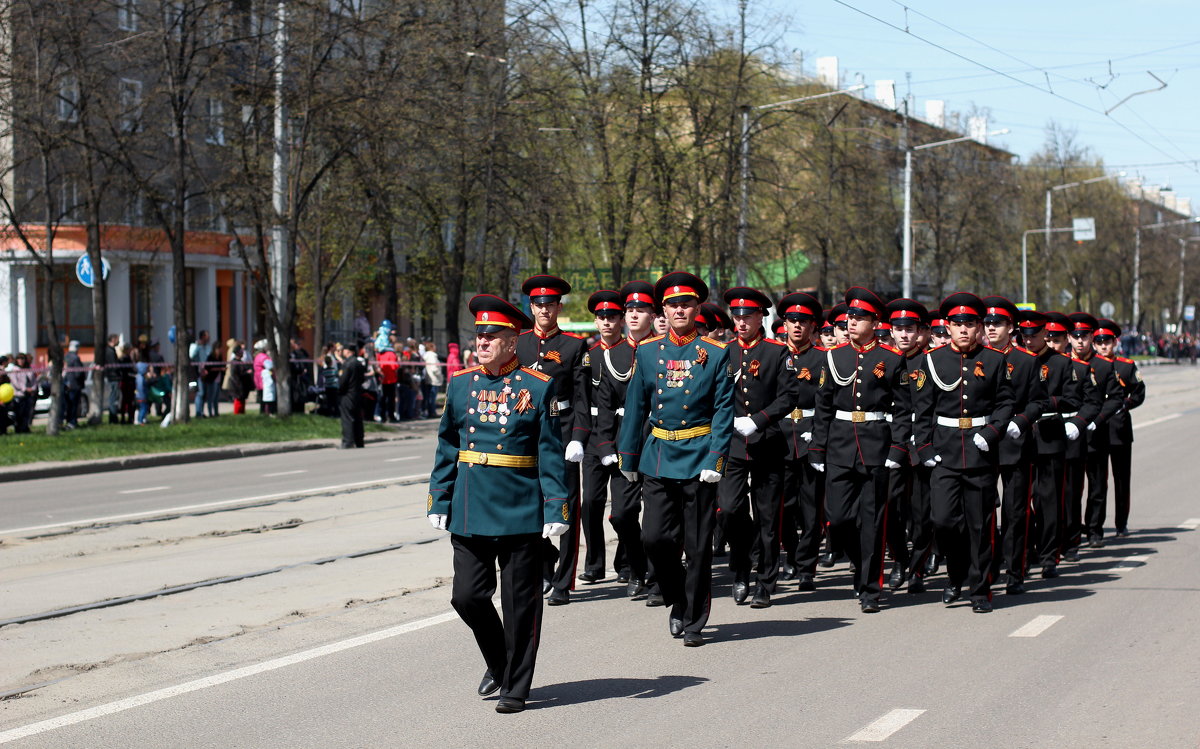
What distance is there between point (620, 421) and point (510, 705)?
330cm

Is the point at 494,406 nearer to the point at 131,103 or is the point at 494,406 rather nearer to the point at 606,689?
the point at 606,689

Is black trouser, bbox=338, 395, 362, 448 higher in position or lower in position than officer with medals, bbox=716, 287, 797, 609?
lower

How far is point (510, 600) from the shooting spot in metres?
6.70

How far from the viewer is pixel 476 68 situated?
29.9 m

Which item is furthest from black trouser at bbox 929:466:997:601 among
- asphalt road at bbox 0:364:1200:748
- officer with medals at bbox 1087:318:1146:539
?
officer with medals at bbox 1087:318:1146:539

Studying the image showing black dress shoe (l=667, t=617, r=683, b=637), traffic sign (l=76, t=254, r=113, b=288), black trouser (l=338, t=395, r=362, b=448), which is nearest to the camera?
black dress shoe (l=667, t=617, r=683, b=637)

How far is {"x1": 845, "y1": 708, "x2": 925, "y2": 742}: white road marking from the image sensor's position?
618 cm

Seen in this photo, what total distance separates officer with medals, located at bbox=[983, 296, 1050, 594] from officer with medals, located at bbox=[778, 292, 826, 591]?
3.88 feet

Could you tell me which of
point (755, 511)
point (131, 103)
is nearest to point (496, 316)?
point (755, 511)

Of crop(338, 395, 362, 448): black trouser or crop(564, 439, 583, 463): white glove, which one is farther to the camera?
crop(338, 395, 362, 448): black trouser

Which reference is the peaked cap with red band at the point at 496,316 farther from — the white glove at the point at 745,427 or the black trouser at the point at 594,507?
the black trouser at the point at 594,507

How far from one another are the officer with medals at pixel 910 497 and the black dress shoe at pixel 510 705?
155 inches

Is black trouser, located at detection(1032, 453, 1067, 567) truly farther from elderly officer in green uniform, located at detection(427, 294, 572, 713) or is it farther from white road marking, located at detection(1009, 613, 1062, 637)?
elderly officer in green uniform, located at detection(427, 294, 572, 713)

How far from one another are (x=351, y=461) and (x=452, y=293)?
15323 mm
